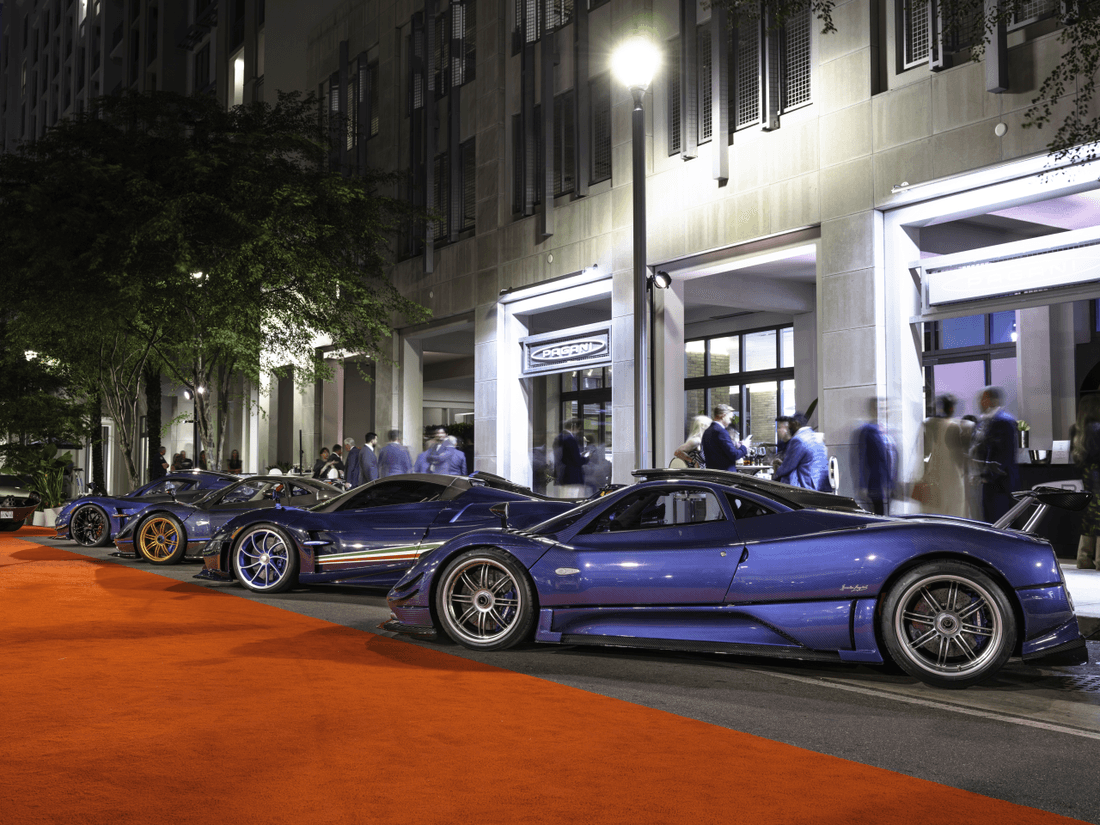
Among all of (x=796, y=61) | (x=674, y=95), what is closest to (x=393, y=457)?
(x=674, y=95)

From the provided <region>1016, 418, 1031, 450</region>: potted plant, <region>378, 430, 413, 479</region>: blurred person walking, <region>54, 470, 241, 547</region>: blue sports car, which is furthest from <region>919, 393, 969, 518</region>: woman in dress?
<region>54, 470, 241, 547</region>: blue sports car

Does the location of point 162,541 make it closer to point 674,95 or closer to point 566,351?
point 566,351

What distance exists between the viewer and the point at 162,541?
46.5ft

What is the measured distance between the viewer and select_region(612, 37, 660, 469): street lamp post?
1159 centimetres

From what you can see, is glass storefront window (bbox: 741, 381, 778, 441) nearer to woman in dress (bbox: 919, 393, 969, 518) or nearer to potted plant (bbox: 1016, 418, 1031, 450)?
potted plant (bbox: 1016, 418, 1031, 450)

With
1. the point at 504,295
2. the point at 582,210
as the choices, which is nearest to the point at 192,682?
the point at 582,210

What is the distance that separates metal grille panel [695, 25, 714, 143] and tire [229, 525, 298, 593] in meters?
9.67

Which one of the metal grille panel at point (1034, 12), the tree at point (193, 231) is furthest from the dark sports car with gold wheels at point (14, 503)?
the metal grille panel at point (1034, 12)

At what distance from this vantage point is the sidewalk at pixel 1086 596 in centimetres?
822

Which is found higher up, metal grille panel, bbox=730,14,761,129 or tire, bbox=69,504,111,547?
metal grille panel, bbox=730,14,761,129

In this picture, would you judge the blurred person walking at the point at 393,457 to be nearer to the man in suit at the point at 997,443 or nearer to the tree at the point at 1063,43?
the tree at the point at 1063,43

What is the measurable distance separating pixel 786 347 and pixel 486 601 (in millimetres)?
19035

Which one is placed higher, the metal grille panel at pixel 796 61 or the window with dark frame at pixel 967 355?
the metal grille panel at pixel 796 61

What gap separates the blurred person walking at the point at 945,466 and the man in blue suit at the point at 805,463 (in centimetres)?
193
